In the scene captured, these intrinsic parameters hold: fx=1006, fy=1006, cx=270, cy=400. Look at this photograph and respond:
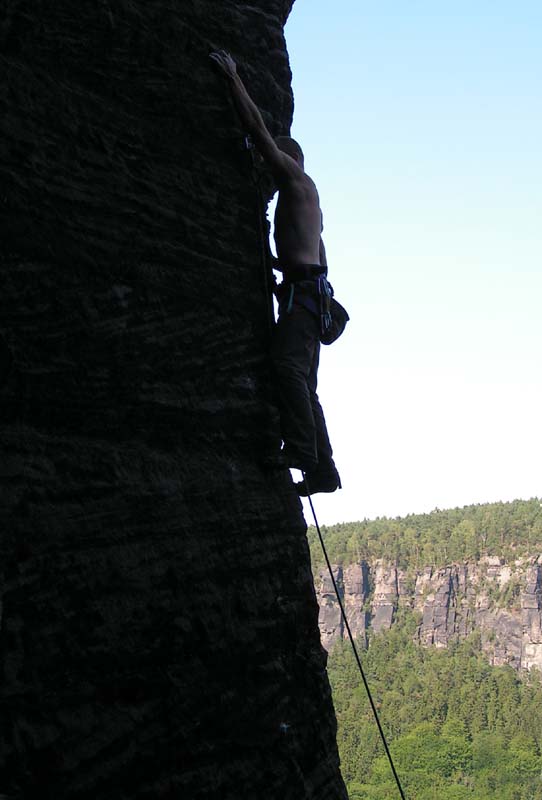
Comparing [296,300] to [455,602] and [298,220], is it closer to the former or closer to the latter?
[298,220]

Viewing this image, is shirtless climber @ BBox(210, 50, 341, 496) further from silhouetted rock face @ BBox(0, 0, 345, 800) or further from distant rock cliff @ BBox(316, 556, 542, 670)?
distant rock cliff @ BBox(316, 556, 542, 670)

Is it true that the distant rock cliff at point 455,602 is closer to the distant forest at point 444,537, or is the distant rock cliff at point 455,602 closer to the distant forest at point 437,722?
the distant forest at point 444,537

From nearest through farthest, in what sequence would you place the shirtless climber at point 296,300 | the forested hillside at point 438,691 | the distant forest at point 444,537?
1. the shirtless climber at point 296,300
2. the forested hillside at point 438,691
3. the distant forest at point 444,537

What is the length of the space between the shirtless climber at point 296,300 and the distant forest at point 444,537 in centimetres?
14156

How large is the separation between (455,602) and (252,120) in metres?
148

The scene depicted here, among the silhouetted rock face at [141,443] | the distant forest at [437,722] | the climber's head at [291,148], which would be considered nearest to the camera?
the silhouetted rock face at [141,443]

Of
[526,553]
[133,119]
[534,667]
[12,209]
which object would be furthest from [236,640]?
[526,553]

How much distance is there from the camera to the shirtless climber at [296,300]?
626cm

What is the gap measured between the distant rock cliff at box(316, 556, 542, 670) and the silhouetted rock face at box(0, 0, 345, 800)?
13232cm

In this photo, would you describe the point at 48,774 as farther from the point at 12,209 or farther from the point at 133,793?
the point at 12,209

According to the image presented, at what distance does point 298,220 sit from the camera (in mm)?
6523

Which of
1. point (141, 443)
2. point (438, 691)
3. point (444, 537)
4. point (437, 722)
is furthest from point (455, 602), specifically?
point (141, 443)

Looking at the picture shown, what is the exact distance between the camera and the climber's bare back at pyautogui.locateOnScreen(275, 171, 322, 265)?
6473 millimetres

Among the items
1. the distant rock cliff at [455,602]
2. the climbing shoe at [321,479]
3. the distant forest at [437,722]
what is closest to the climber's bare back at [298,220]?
the climbing shoe at [321,479]
